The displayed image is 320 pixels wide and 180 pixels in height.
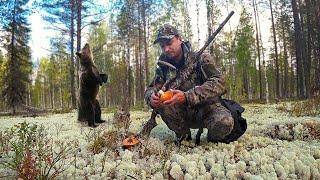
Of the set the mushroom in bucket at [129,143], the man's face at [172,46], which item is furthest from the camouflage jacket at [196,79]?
the mushroom in bucket at [129,143]

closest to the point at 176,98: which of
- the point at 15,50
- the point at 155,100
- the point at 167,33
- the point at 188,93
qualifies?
the point at 188,93

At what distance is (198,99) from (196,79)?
0.59 m

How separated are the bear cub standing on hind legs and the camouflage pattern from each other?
3518 millimetres

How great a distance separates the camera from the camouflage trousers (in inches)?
211

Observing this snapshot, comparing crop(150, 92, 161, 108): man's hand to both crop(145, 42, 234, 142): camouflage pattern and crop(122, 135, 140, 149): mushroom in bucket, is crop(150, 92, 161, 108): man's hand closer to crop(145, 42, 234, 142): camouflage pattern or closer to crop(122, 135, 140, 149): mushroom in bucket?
crop(145, 42, 234, 142): camouflage pattern

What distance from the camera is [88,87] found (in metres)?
9.53

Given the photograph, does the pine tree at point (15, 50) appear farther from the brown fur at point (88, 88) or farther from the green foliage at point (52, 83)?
the brown fur at point (88, 88)

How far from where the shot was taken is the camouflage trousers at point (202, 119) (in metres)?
5.35

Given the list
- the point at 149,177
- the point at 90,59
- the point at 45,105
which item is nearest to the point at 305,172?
the point at 149,177

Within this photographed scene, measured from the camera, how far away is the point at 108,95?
62.8 m

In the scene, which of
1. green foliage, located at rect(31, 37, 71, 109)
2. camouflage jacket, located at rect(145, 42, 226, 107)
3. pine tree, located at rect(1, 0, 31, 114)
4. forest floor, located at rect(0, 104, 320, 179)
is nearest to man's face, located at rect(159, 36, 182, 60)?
camouflage jacket, located at rect(145, 42, 226, 107)

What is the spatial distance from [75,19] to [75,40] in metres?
1.75

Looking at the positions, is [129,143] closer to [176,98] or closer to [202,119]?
[176,98]

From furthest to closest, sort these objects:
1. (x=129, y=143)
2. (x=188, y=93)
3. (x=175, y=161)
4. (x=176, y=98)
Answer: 1. (x=129, y=143)
2. (x=188, y=93)
3. (x=176, y=98)
4. (x=175, y=161)
